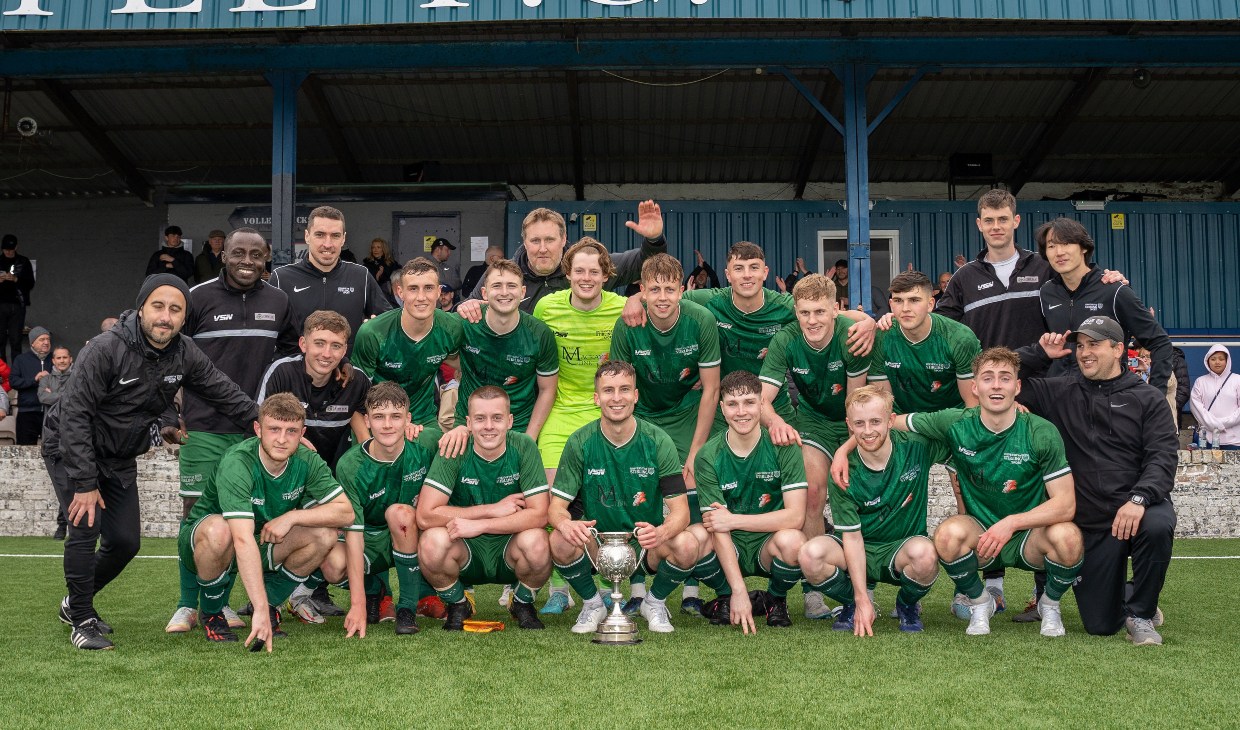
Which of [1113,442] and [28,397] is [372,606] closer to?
[1113,442]

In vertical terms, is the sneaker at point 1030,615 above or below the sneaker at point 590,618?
below

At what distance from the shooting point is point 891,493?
553cm

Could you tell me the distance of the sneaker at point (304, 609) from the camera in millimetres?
5926

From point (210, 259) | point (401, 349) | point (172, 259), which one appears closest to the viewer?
point (401, 349)

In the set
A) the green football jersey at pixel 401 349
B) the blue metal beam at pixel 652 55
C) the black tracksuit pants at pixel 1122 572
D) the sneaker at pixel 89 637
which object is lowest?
the sneaker at pixel 89 637

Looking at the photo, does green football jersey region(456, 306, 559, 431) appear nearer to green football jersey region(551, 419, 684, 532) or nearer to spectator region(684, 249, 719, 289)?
green football jersey region(551, 419, 684, 532)

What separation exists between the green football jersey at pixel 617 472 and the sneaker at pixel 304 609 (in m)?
1.60

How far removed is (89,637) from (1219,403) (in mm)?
11868

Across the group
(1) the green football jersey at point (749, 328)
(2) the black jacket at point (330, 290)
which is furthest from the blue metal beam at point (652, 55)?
(1) the green football jersey at point (749, 328)

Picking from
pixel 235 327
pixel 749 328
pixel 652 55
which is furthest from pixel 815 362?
pixel 652 55

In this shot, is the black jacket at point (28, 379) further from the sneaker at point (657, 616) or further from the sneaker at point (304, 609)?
the sneaker at point (657, 616)

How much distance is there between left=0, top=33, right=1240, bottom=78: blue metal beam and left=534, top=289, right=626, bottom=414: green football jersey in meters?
8.16

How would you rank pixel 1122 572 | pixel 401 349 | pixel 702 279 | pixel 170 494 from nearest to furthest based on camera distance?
pixel 1122 572 < pixel 401 349 < pixel 170 494 < pixel 702 279

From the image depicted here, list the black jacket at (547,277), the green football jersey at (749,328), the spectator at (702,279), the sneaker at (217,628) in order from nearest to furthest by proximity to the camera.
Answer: the sneaker at (217,628) → the green football jersey at (749,328) → the black jacket at (547,277) → the spectator at (702,279)
